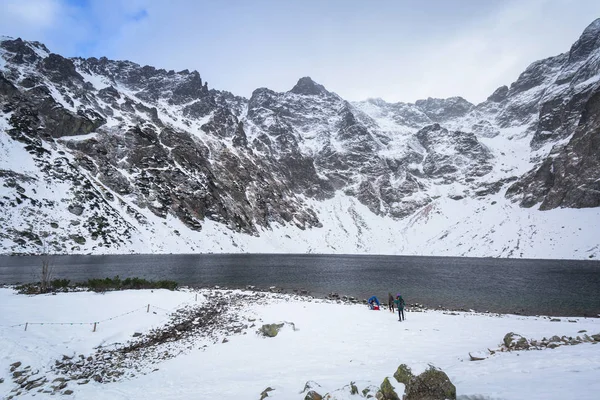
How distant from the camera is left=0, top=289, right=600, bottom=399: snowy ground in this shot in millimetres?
9648

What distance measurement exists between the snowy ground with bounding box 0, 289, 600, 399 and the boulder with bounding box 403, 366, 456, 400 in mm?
415

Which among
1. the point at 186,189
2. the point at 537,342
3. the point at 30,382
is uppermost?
the point at 186,189

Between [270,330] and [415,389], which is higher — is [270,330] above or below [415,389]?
below

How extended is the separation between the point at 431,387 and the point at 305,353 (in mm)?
10146

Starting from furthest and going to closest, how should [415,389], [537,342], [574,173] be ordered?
[574,173]
[537,342]
[415,389]

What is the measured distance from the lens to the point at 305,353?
1709 cm

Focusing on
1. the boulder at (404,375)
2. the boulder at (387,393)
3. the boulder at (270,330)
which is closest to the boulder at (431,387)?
the boulder at (387,393)

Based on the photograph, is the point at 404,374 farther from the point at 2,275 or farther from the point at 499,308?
the point at 2,275

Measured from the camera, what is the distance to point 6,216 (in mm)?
77500

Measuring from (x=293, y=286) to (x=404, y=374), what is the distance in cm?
4277

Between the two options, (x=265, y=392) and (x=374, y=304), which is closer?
(x=265, y=392)

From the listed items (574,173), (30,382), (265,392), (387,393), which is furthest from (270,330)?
(574,173)

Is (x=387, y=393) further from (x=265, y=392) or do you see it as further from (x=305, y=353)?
(x=305, y=353)

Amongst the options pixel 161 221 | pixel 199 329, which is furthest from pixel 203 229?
pixel 199 329
